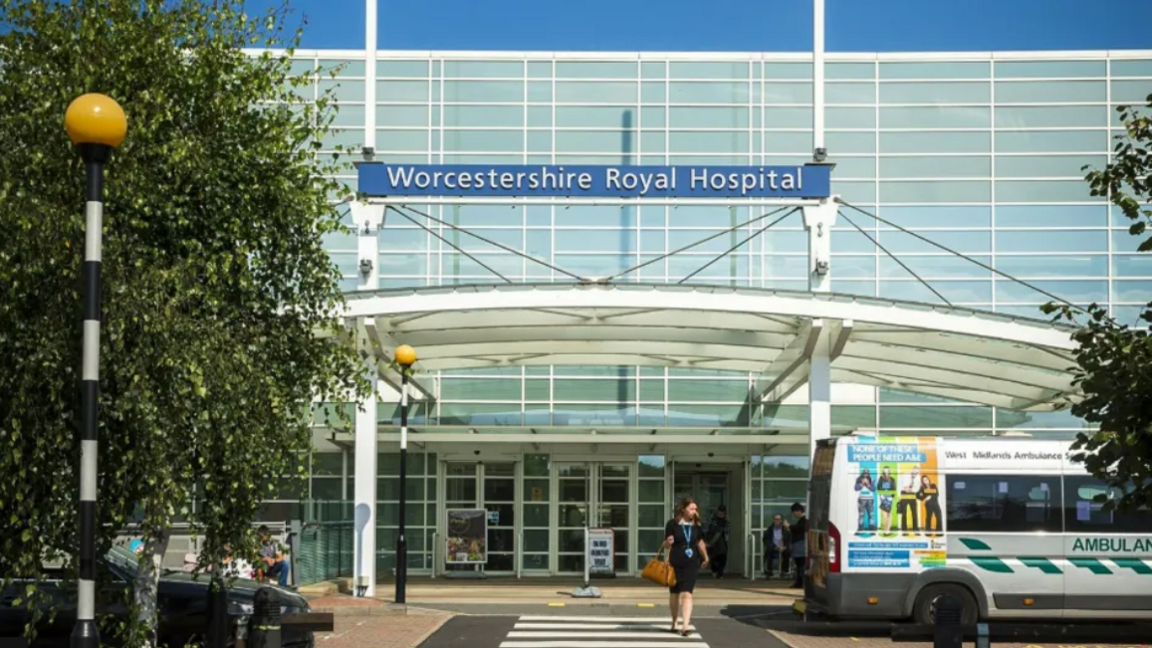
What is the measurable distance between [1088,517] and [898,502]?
2.45 metres

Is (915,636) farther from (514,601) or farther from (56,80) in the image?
(514,601)

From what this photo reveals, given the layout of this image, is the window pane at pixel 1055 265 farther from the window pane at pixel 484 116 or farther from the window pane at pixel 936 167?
the window pane at pixel 484 116

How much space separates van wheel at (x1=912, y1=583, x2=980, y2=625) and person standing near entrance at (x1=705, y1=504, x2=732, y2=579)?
11303 millimetres

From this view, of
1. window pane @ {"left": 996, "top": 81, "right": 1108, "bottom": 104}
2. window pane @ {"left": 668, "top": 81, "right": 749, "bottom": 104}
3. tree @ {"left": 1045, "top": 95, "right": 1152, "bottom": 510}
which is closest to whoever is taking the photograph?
tree @ {"left": 1045, "top": 95, "right": 1152, "bottom": 510}

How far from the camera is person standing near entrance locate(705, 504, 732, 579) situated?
3070 cm

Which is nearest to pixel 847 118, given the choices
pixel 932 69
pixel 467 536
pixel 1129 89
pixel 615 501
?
pixel 932 69

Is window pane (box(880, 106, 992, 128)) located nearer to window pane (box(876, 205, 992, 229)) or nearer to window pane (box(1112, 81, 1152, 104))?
window pane (box(876, 205, 992, 229))

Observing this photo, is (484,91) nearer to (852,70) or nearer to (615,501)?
(852,70)

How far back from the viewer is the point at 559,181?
25234 mm

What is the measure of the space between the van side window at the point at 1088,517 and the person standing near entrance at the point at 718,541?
1155 centimetres

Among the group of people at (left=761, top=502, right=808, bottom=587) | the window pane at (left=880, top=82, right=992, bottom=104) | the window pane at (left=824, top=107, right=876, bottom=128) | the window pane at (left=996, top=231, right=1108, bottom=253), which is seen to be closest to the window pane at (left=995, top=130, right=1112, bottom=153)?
the window pane at (left=880, top=82, right=992, bottom=104)

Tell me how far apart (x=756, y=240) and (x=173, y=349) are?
93.4ft

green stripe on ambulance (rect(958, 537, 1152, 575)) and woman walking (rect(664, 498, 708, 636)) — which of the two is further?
green stripe on ambulance (rect(958, 537, 1152, 575))

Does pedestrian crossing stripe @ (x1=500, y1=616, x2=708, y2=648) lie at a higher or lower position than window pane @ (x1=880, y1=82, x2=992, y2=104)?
lower
